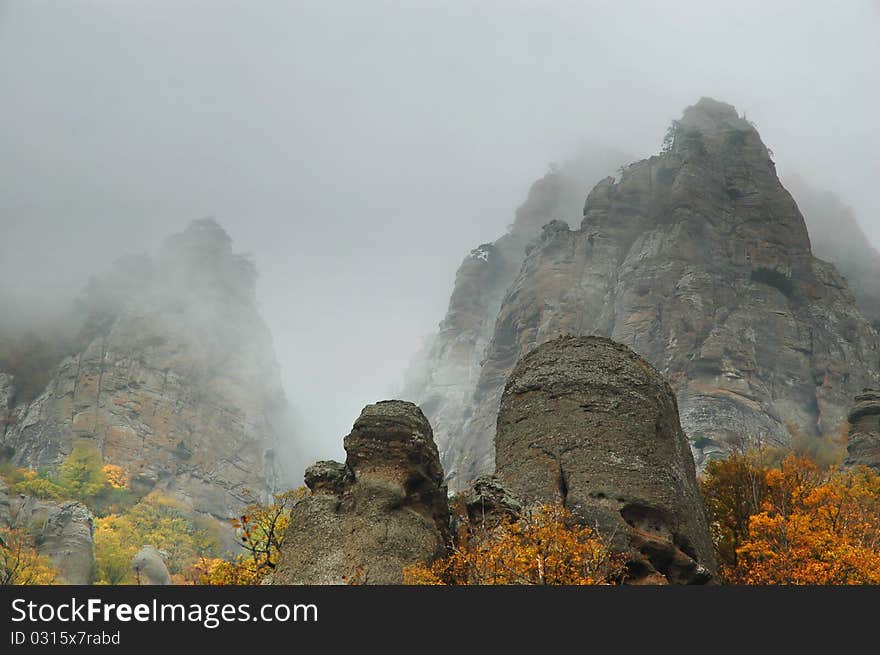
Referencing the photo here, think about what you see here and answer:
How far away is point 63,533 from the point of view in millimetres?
81250

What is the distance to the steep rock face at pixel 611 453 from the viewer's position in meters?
26.6

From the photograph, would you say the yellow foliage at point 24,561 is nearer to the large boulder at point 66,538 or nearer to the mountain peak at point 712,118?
the large boulder at point 66,538

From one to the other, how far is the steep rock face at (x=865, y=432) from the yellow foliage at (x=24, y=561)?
219 feet

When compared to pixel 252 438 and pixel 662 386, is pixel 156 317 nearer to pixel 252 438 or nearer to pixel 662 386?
pixel 252 438

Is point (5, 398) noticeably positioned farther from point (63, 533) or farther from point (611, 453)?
point (611, 453)

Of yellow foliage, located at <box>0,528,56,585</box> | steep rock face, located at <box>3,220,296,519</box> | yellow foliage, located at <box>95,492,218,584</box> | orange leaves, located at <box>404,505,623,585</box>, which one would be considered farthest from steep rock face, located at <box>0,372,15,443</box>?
orange leaves, located at <box>404,505,623,585</box>

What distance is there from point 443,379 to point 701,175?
6828 cm

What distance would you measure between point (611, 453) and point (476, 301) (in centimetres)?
15269

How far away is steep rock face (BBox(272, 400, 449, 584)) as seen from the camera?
83.2 feet

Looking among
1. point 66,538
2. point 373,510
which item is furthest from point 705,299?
point 373,510

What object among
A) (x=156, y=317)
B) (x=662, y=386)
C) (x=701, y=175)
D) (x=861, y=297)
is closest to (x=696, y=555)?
(x=662, y=386)

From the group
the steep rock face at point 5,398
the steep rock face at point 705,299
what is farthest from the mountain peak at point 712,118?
the steep rock face at point 5,398

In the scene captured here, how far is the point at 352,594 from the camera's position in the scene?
13.5 metres

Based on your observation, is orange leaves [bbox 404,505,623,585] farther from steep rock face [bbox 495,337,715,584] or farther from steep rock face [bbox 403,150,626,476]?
steep rock face [bbox 403,150,626,476]
